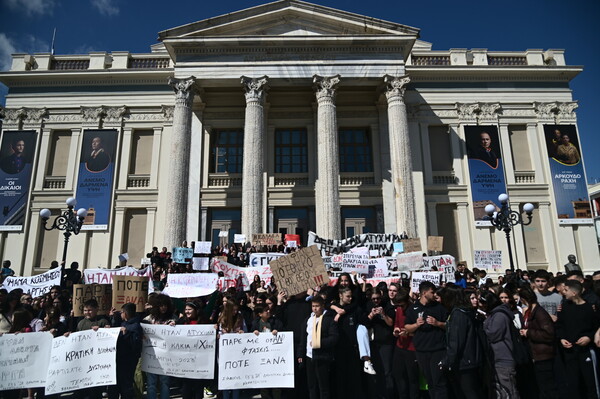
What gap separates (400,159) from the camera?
68.5 feet

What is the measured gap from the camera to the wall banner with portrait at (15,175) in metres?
23.6

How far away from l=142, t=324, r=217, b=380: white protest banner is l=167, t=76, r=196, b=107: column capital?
1691cm

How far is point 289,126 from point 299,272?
60.2 ft

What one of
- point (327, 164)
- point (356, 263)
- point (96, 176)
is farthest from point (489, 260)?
point (96, 176)

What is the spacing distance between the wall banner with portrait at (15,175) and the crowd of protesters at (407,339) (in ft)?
63.6

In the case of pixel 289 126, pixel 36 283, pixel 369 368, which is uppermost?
pixel 289 126

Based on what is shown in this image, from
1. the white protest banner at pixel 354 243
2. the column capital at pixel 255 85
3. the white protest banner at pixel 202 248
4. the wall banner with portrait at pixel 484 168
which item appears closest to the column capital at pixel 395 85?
the wall banner with portrait at pixel 484 168

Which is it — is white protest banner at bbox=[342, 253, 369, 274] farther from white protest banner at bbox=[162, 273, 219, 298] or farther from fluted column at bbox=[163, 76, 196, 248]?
fluted column at bbox=[163, 76, 196, 248]

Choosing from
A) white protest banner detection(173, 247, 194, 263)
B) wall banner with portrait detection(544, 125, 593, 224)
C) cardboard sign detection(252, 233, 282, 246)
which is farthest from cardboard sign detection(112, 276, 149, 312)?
wall banner with portrait detection(544, 125, 593, 224)

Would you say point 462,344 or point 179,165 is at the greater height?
point 179,165

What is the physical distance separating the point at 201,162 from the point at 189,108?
3966mm

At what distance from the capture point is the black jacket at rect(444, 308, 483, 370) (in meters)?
5.44

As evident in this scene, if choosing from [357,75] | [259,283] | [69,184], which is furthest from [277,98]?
[259,283]

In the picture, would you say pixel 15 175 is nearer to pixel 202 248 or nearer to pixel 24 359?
pixel 202 248
